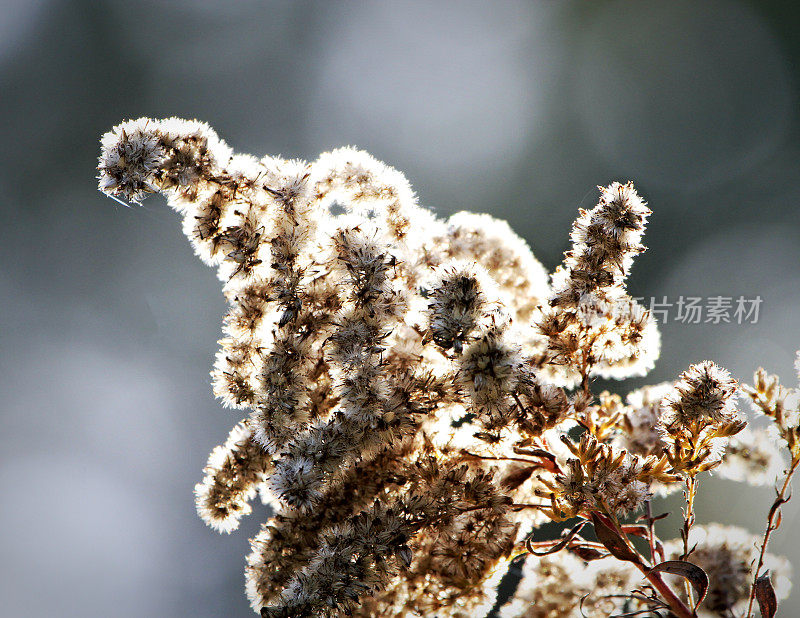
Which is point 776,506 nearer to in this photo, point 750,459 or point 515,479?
point 750,459

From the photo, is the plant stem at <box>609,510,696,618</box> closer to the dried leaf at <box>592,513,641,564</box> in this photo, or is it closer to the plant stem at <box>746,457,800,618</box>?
the dried leaf at <box>592,513,641,564</box>

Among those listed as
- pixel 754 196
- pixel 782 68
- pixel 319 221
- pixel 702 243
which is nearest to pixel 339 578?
pixel 319 221

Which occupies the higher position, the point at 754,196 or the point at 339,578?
the point at 754,196

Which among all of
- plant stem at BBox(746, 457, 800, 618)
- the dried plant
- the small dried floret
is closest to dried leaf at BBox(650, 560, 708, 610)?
the dried plant

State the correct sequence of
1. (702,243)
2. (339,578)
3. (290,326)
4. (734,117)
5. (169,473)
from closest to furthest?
(339,578) → (290,326) → (169,473) → (702,243) → (734,117)

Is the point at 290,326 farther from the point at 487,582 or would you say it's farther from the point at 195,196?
the point at 487,582

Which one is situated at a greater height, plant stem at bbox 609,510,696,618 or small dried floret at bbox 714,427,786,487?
small dried floret at bbox 714,427,786,487

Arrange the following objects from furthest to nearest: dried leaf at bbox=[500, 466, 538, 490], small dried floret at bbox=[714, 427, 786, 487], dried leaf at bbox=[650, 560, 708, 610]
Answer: small dried floret at bbox=[714, 427, 786, 487] < dried leaf at bbox=[500, 466, 538, 490] < dried leaf at bbox=[650, 560, 708, 610]
